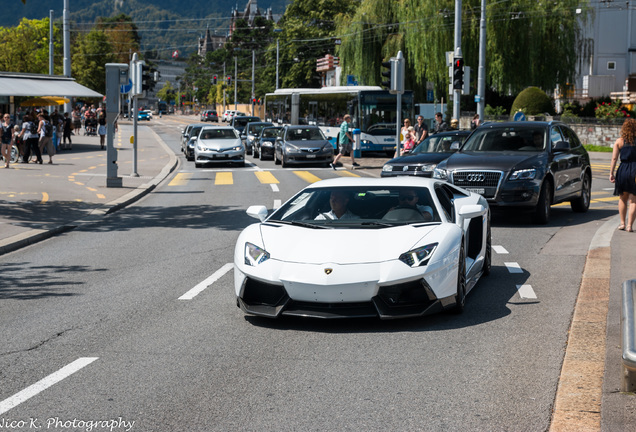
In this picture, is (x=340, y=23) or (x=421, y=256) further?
(x=340, y=23)

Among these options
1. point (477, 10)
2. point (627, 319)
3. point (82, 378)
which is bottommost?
point (82, 378)

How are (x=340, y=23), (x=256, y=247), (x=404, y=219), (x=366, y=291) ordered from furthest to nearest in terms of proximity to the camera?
(x=340, y=23), (x=404, y=219), (x=256, y=247), (x=366, y=291)

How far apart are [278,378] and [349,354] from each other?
31.6 inches

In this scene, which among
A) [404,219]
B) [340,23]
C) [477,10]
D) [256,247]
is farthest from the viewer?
[340,23]

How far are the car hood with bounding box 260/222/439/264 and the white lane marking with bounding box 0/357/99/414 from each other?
183 cm

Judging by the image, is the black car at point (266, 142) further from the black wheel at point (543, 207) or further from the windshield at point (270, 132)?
the black wheel at point (543, 207)

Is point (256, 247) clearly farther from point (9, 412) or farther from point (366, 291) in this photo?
point (9, 412)

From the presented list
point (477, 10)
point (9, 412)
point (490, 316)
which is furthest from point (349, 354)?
point (477, 10)

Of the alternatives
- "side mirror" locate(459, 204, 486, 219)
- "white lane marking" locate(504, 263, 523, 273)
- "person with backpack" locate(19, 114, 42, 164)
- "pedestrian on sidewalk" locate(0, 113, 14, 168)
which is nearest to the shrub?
"person with backpack" locate(19, 114, 42, 164)

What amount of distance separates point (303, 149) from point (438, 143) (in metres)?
12.2

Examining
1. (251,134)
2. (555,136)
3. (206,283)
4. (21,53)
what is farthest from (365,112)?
(21,53)

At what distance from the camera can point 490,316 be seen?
299 inches

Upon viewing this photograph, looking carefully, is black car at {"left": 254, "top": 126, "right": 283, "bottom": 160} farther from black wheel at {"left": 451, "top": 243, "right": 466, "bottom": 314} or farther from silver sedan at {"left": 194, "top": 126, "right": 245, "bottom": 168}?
black wheel at {"left": 451, "top": 243, "right": 466, "bottom": 314}

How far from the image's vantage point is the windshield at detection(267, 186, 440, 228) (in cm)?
791
